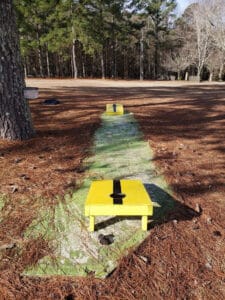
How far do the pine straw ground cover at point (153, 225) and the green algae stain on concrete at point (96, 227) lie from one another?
0.24 ft

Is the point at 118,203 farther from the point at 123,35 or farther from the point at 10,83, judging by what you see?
the point at 123,35

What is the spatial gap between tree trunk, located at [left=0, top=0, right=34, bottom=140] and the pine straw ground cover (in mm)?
264

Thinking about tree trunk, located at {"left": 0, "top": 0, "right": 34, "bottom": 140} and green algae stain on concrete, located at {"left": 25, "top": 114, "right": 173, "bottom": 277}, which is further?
tree trunk, located at {"left": 0, "top": 0, "right": 34, "bottom": 140}

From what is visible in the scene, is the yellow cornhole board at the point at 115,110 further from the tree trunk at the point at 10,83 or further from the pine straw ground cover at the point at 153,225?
the tree trunk at the point at 10,83

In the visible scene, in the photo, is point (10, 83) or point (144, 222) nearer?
point (144, 222)

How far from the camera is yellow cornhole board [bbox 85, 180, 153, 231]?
2117mm

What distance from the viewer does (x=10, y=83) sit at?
3.89m

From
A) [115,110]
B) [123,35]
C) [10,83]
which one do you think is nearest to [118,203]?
[10,83]

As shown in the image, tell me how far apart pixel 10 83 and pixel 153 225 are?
2948 millimetres

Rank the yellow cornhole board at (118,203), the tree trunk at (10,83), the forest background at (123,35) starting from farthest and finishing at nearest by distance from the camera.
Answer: the forest background at (123,35) < the tree trunk at (10,83) < the yellow cornhole board at (118,203)

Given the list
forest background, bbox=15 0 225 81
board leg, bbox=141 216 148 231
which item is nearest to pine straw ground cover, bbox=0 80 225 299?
board leg, bbox=141 216 148 231

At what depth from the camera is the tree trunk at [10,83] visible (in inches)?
147

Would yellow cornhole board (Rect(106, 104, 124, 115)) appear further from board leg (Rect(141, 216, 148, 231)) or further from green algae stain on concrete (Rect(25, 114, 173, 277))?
board leg (Rect(141, 216, 148, 231))

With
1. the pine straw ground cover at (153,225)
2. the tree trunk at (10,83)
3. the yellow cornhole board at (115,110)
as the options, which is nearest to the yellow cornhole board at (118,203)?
the pine straw ground cover at (153,225)
